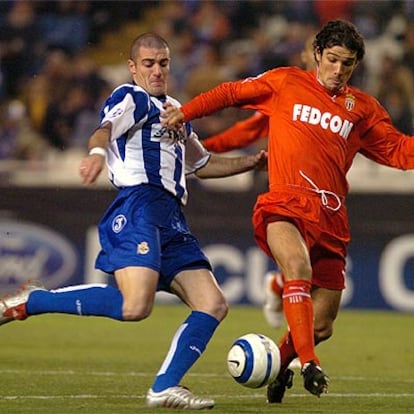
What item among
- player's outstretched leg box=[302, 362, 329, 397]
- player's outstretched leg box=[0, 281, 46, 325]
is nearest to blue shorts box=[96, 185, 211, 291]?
player's outstretched leg box=[0, 281, 46, 325]

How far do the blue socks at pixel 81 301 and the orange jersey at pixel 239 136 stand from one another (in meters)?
2.18

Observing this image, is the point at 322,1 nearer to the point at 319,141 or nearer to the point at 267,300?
the point at 267,300

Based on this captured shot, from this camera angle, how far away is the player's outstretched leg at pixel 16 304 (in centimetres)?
725

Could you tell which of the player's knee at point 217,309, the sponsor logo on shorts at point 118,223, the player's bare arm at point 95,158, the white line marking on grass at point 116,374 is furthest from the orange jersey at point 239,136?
the player's bare arm at point 95,158

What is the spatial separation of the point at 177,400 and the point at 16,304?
1.17 m

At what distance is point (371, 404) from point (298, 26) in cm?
1209

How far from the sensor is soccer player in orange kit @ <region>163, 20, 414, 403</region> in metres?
7.38

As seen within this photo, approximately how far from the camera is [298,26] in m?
18.8

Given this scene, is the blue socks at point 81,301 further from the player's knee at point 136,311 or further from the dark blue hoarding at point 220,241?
the dark blue hoarding at point 220,241

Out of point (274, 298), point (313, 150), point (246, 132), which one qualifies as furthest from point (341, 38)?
point (274, 298)

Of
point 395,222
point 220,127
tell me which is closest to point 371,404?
point 395,222

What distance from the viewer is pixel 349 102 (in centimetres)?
766

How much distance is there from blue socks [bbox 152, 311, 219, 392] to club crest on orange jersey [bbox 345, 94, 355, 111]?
62.6 inches

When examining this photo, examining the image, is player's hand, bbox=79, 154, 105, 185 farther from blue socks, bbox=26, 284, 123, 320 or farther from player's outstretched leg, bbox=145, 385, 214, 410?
player's outstretched leg, bbox=145, 385, 214, 410
